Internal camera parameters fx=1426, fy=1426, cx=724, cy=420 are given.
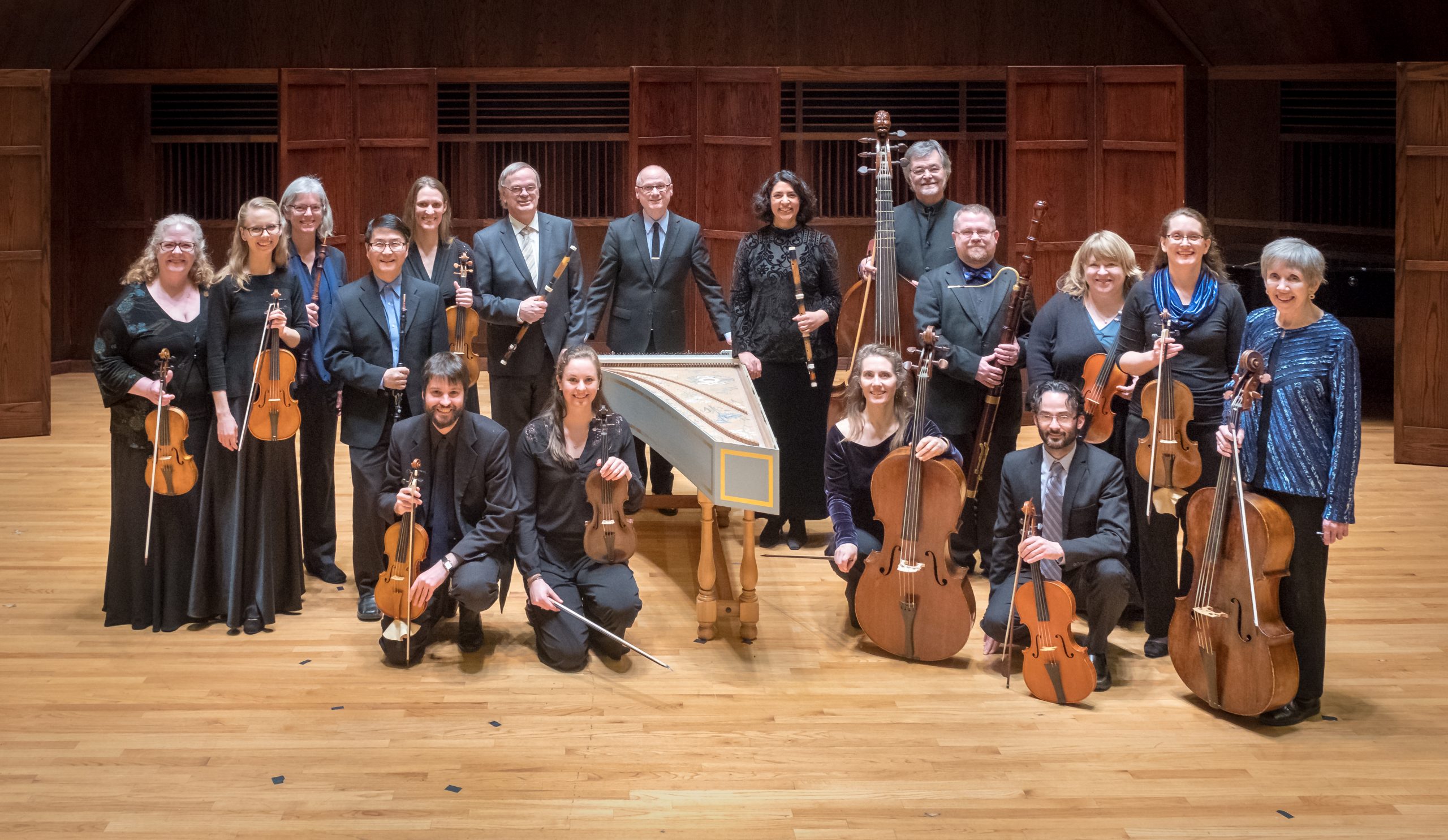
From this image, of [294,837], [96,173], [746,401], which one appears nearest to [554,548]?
[746,401]

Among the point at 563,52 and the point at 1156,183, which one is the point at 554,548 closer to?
the point at 1156,183

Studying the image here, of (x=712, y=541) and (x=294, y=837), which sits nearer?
(x=294, y=837)

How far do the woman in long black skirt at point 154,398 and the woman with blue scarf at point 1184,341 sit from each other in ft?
9.40

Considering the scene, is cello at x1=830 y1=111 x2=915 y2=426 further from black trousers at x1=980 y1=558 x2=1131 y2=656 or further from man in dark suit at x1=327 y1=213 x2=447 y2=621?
man in dark suit at x1=327 y1=213 x2=447 y2=621

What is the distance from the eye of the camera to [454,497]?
4.36 metres

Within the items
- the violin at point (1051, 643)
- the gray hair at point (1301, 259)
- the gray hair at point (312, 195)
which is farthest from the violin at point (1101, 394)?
the gray hair at point (312, 195)

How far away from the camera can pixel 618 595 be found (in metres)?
4.30

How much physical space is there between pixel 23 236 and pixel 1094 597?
5.67m

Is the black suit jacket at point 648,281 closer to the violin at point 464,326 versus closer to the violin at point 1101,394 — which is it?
the violin at point 464,326

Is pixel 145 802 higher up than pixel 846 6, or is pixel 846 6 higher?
pixel 846 6

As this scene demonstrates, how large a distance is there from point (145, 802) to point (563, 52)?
6728 millimetres

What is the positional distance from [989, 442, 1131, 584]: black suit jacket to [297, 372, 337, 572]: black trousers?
2.34 m

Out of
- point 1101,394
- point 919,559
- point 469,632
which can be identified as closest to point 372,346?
point 469,632

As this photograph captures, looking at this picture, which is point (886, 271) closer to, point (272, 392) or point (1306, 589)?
point (1306, 589)
